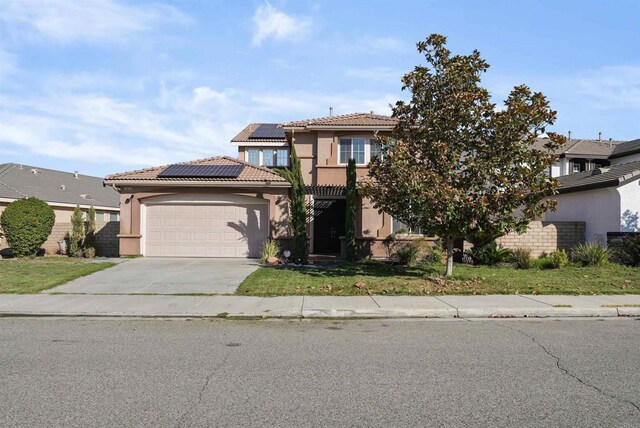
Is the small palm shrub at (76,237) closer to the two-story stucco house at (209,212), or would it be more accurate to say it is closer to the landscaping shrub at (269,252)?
the two-story stucco house at (209,212)

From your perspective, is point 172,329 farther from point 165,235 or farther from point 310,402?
point 165,235

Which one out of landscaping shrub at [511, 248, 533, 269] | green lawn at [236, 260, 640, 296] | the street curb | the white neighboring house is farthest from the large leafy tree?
the white neighboring house

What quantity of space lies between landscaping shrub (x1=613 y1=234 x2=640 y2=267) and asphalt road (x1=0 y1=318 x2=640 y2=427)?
847 centimetres

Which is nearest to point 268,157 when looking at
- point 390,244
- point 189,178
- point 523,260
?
point 189,178

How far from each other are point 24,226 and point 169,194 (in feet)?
17.8

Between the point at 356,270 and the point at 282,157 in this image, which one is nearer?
the point at 356,270

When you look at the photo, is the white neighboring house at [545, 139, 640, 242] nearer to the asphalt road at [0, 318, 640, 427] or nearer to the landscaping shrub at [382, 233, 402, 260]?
the landscaping shrub at [382, 233, 402, 260]

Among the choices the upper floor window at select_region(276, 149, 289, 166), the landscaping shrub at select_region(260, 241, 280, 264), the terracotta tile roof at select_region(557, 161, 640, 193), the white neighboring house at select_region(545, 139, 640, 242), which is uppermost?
the upper floor window at select_region(276, 149, 289, 166)

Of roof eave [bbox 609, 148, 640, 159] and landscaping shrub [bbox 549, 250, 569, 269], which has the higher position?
roof eave [bbox 609, 148, 640, 159]

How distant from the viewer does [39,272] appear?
1407 cm

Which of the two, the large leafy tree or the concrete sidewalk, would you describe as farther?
the large leafy tree

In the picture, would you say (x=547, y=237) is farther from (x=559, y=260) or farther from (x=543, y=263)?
(x=559, y=260)

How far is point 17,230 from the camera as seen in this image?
17844 millimetres

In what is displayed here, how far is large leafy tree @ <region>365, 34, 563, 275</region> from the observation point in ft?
36.4
